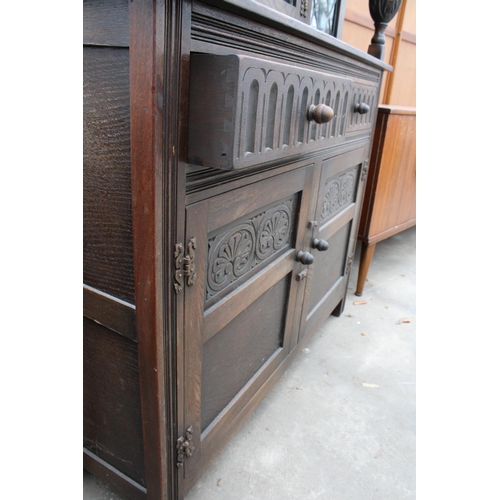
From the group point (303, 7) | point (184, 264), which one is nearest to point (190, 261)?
point (184, 264)

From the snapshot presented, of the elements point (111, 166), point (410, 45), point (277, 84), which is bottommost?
point (111, 166)

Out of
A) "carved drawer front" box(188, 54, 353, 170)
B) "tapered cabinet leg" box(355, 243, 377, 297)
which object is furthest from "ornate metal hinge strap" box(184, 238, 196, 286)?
"tapered cabinet leg" box(355, 243, 377, 297)

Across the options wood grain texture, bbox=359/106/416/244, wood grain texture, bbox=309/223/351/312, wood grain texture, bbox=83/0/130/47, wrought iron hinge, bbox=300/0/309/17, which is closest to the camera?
wood grain texture, bbox=83/0/130/47

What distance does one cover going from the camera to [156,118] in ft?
1.46

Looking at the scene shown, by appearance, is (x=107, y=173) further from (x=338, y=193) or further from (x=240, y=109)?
(x=338, y=193)

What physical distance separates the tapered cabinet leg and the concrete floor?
23 centimetres

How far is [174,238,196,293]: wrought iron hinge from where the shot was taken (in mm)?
Result: 533

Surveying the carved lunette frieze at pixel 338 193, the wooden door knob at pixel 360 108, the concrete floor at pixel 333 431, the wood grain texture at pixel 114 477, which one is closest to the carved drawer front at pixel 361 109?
the wooden door knob at pixel 360 108

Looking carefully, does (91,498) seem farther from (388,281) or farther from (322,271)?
(388,281)

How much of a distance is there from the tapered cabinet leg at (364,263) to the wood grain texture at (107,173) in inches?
49.6

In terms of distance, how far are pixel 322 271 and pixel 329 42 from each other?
2.13 feet

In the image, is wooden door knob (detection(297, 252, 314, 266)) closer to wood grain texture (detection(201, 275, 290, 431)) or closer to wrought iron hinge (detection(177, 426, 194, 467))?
wood grain texture (detection(201, 275, 290, 431))

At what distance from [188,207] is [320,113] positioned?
0.26 m
